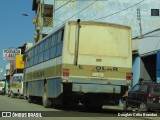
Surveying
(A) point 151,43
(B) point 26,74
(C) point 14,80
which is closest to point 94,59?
(A) point 151,43

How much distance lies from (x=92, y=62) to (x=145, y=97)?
3323 millimetres

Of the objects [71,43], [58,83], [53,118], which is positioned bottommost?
[53,118]

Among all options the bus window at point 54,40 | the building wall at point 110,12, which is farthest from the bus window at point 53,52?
the building wall at point 110,12

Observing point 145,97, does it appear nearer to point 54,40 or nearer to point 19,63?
point 54,40

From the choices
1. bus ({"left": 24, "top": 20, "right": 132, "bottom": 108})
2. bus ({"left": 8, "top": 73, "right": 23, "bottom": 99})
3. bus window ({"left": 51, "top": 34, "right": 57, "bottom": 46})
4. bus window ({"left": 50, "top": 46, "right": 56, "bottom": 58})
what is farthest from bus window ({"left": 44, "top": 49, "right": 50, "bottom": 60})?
bus ({"left": 8, "top": 73, "right": 23, "bottom": 99})

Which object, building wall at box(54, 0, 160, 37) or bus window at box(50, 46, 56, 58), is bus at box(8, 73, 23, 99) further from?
bus window at box(50, 46, 56, 58)

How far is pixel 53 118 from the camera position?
17344mm

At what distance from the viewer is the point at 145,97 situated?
22.1 meters

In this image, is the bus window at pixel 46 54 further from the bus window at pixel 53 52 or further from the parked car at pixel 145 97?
the parked car at pixel 145 97

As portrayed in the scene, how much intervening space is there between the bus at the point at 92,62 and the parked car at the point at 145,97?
1333 mm

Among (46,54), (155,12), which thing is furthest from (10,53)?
(46,54)

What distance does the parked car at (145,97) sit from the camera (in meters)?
21.7

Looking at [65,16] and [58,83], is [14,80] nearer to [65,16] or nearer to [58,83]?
[65,16]

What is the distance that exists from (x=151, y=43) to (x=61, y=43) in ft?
30.2
